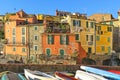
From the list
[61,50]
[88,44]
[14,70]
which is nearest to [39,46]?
[61,50]

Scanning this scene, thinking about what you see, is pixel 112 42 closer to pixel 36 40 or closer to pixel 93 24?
pixel 93 24

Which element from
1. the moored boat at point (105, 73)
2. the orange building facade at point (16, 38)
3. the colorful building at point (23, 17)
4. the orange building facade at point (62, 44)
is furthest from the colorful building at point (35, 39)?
the moored boat at point (105, 73)

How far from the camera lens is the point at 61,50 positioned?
50.9 meters

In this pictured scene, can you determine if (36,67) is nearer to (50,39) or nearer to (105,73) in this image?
(105,73)

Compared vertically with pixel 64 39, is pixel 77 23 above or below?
above

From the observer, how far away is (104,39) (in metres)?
56.0

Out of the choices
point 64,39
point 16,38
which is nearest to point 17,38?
point 16,38

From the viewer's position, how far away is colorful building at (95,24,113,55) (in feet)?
181

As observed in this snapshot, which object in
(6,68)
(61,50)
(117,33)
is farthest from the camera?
(117,33)

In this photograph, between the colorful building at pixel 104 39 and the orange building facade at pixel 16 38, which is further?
the orange building facade at pixel 16 38

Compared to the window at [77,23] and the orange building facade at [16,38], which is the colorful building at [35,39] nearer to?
the orange building facade at [16,38]

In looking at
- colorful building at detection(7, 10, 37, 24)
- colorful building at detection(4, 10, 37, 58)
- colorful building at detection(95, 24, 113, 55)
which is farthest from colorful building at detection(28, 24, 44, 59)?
colorful building at detection(95, 24, 113, 55)

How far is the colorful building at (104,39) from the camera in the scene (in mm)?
55062

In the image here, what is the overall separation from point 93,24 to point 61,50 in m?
8.25
